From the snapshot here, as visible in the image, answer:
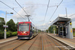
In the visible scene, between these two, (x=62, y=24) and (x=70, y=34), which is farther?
(x=62, y=24)

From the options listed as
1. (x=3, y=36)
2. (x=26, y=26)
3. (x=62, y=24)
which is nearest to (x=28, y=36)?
(x=26, y=26)

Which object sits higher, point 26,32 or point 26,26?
point 26,26

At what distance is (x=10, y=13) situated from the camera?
1712cm

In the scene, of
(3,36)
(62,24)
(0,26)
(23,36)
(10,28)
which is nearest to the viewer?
(23,36)

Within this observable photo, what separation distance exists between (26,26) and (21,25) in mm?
933

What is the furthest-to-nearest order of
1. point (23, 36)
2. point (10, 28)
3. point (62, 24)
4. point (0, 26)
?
point (10, 28)
point (0, 26)
point (62, 24)
point (23, 36)

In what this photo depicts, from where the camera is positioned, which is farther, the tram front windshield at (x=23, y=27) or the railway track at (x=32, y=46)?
the tram front windshield at (x=23, y=27)

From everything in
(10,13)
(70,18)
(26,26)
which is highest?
(10,13)

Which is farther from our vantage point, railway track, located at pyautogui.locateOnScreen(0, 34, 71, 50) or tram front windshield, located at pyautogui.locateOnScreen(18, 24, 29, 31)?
tram front windshield, located at pyautogui.locateOnScreen(18, 24, 29, 31)

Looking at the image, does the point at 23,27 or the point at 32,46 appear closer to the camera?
the point at 32,46

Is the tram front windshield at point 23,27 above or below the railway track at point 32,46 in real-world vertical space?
above

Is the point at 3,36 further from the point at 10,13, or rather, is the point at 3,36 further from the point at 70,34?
the point at 70,34

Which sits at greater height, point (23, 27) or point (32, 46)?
point (23, 27)

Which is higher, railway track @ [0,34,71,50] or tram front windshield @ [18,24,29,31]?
tram front windshield @ [18,24,29,31]
